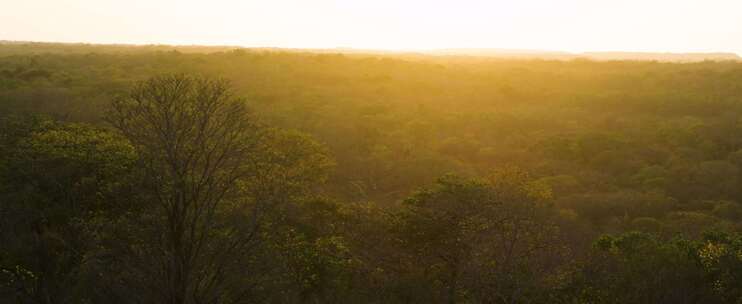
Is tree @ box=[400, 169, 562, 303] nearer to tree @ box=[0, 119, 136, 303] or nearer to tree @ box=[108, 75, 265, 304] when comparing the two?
tree @ box=[108, 75, 265, 304]

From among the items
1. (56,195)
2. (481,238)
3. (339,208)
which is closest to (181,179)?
(481,238)

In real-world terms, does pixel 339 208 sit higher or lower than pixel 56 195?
lower

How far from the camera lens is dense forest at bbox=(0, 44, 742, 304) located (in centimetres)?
1133

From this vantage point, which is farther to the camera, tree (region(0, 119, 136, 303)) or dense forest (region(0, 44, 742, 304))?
tree (region(0, 119, 136, 303))

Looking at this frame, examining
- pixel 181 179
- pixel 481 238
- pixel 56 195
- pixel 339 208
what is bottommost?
pixel 339 208

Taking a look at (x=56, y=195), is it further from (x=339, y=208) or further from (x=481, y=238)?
(x=481, y=238)

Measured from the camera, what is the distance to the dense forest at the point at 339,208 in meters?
11.3

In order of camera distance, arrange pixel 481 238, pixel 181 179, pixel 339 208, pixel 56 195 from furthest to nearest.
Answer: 1. pixel 339 208
2. pixel 56 195
3. pixel 481 238
4. pixel 181 179

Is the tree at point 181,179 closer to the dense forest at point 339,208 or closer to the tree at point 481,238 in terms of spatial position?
the dense forest at point 339,208

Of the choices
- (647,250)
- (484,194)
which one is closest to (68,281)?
(484,194)

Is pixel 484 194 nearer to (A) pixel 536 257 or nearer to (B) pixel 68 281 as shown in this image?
(A) pixel 536 257

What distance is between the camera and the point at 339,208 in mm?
20062

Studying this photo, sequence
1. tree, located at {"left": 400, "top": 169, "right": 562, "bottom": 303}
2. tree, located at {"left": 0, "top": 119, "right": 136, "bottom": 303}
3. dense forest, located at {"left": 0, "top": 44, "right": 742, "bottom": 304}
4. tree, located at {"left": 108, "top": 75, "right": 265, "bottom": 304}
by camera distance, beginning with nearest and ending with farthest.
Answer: tree, located at {"left": 108, "top": 75, "right": 265, "bottom": 304} → dense forest, located at {"left": 0, "top": 44, "right": 742, "bottom": 304} → tree, located at {"left": 400, "top": 169, "right": 562, "bottom": 303} → tree, located at {"left": 0, "top": 119, "right": 136, "bottom": 303}

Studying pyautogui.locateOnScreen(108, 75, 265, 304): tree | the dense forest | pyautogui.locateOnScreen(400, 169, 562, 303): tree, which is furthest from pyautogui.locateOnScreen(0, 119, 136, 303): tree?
pyautogui.locateOnScreen(400, 169, 562, 303): tree
